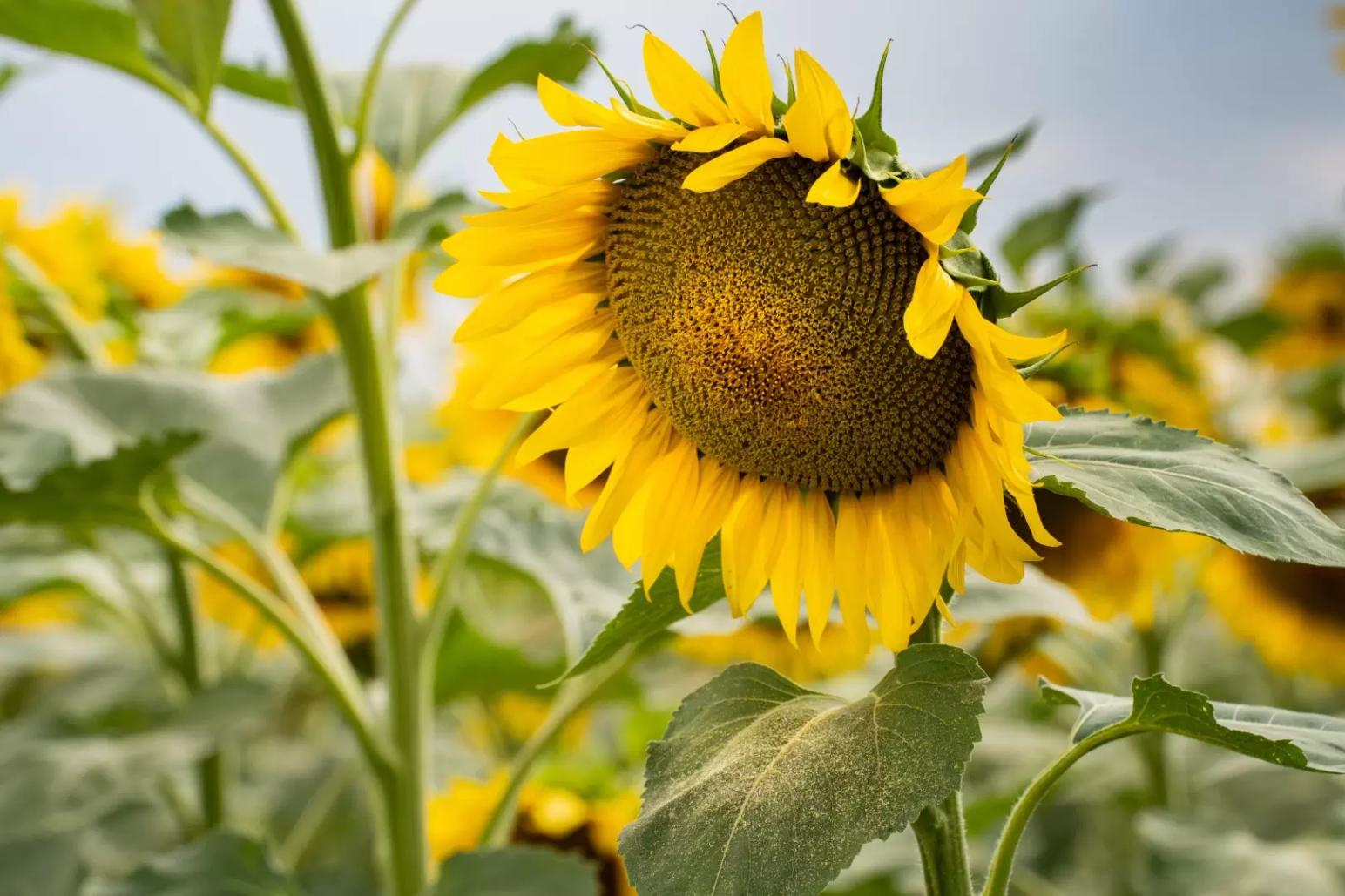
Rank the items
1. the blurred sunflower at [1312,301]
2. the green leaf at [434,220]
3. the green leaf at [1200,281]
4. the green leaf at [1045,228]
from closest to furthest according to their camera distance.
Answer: the green leaf at [434,220]
the green leaf at [1045,228]
the green leaf at [1200,281]
the blurred sunflower at [1312,301]

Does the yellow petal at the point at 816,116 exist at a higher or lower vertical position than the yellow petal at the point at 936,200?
higher

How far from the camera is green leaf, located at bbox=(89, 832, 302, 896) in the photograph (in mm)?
764

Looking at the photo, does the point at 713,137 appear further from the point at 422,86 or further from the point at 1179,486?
the point at 422,86

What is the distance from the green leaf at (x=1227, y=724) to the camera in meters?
0.37

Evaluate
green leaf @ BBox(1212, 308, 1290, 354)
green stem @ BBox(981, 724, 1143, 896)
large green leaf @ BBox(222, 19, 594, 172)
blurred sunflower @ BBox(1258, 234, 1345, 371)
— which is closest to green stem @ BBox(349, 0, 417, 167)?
large green leaf @ BBox(222, 19, 594, 172)

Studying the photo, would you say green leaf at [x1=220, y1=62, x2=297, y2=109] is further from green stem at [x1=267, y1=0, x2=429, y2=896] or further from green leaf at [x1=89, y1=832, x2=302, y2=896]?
green leaf at [x1=89, y1=832, x2=302, y2=896]

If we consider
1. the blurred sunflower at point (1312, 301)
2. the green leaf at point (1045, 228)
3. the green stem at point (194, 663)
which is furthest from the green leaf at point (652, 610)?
the blurred sunflower at point (1312, 301)

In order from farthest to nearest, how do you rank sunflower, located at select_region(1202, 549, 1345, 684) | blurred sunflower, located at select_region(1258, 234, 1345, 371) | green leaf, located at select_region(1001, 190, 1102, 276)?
1. blurred sunflower, located at select_region(1258, 234, 1345, 371)
2. sunflower, located at select_region(1202, 549, 1345, 684)
3. green leaf, located at select_region(1001, 190, 1102, 276)

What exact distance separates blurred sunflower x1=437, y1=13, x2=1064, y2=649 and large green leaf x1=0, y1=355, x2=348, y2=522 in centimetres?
39

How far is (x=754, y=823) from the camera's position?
0.37 metres

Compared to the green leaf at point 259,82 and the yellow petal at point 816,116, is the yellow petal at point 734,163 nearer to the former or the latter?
the yellow petal at point 816,116

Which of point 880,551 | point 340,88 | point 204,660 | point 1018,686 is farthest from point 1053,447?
point 1018,686

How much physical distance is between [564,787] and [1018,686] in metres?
0.96

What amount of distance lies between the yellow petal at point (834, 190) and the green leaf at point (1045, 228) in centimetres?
61
